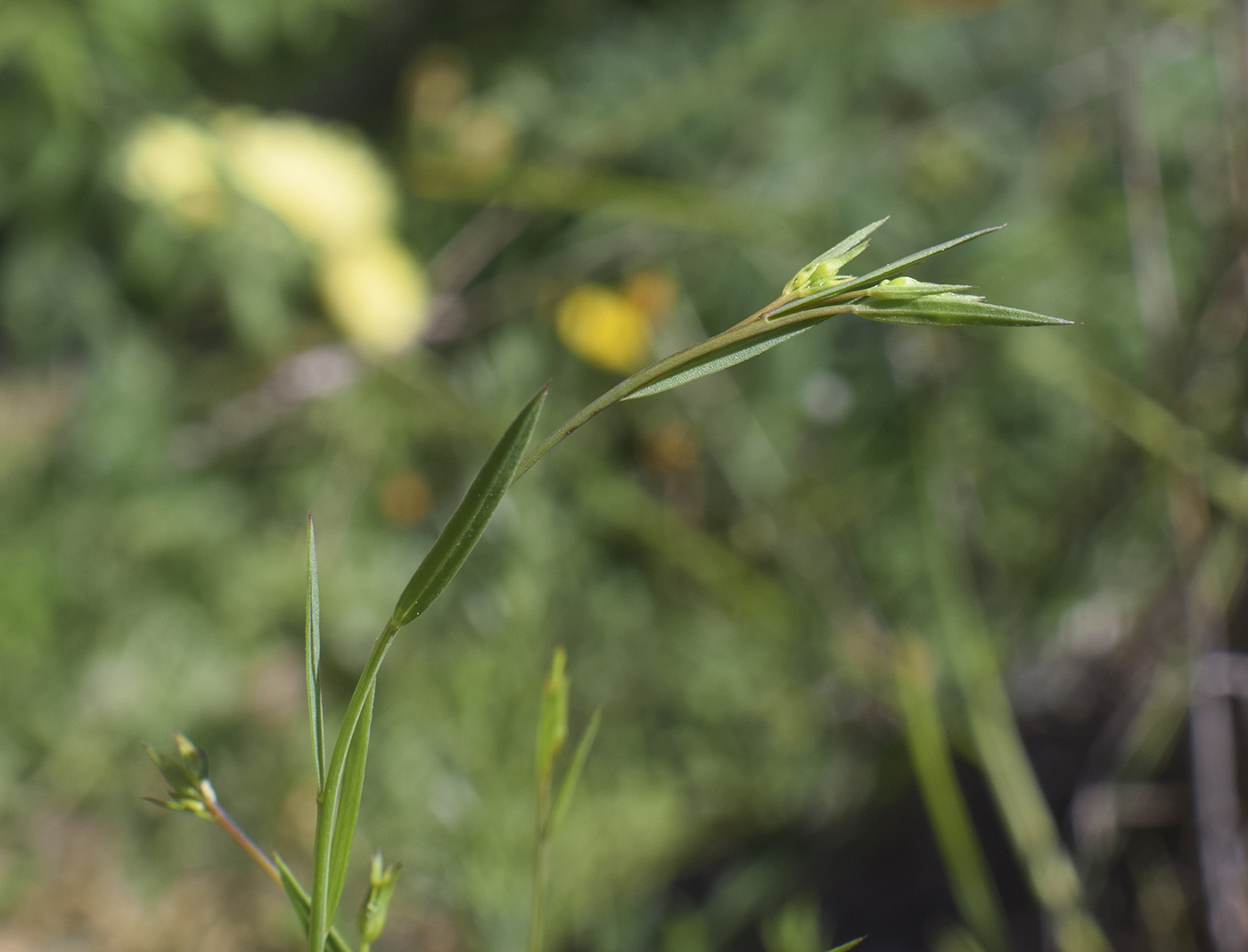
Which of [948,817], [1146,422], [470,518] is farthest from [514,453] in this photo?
[1146,422]

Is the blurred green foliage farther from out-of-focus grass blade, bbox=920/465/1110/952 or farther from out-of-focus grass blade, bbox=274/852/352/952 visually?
out-of-focus grass blade, bbox=274/852/352/952

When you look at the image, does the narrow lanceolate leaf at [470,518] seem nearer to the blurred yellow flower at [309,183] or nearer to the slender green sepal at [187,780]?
the slender green sepal at [187,780]

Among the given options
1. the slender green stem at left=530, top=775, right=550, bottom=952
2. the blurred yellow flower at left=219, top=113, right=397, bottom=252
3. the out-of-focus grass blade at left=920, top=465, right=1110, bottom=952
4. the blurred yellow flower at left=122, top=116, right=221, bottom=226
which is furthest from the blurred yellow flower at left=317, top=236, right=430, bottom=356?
the slender green stem at left=530, top=775, right=550, bottom=952

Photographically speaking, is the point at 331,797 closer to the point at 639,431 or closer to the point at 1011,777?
the point at 1011,777

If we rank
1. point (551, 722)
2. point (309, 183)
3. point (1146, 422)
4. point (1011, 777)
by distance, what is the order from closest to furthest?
1. point (551, 722)
2. point (1011, 777)
3. point (1146, 422)
4. point (309, 183)

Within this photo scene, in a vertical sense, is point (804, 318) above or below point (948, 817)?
above

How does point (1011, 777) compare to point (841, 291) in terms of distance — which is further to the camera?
point (1011, 777)
